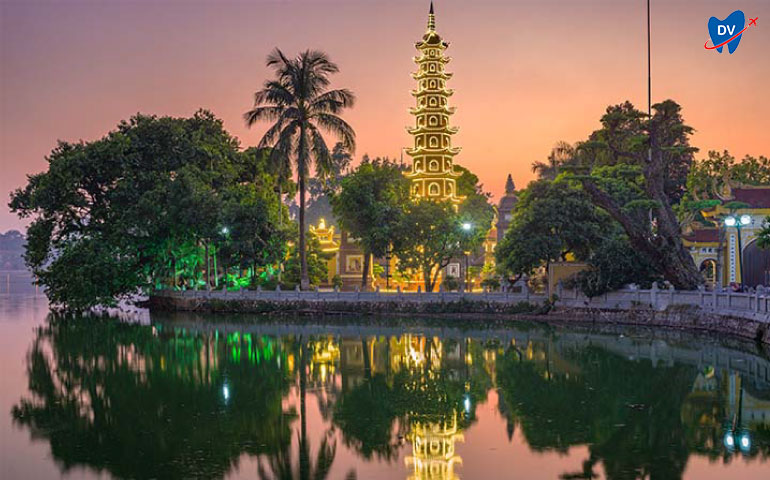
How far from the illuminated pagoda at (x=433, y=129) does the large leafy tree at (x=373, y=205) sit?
42.1 ft

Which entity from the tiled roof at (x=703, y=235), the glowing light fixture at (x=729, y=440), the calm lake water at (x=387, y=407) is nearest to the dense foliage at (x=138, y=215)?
the calm lake water at (x=387, y=407)

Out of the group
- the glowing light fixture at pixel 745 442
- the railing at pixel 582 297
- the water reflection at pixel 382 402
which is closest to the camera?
the water reflection at pixel 382 402

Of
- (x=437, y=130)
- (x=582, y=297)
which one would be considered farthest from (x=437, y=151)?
(x=582, y=297)

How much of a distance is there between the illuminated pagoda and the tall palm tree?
70.9 ft

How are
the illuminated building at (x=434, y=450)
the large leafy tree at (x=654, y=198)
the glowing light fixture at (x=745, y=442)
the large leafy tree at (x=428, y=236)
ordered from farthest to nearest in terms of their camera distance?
1. the large leafy tree at (x=428, y=236)
2. the large leafy tree at (x=654, y=198)
3. the glowing light fixture at (x=745, y=442)
4. the illuminated building at (x=434, y=450)

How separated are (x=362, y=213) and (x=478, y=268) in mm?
21392

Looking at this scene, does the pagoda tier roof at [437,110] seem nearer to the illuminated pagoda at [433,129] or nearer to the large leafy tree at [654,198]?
the illuminated pagoda at [433,129]

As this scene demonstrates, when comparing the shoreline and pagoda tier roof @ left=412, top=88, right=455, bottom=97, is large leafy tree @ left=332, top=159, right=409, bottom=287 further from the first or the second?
pagoda tier roof @ left=412, top=88, right=455, bottom=97

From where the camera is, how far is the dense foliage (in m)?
45.0

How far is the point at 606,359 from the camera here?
86.7 feet

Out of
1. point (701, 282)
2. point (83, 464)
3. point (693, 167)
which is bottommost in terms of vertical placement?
point (83, 464)

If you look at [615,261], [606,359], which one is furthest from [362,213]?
[606,359]

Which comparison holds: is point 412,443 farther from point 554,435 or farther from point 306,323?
point 306,323

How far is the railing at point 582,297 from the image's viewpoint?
3073 centimetres
